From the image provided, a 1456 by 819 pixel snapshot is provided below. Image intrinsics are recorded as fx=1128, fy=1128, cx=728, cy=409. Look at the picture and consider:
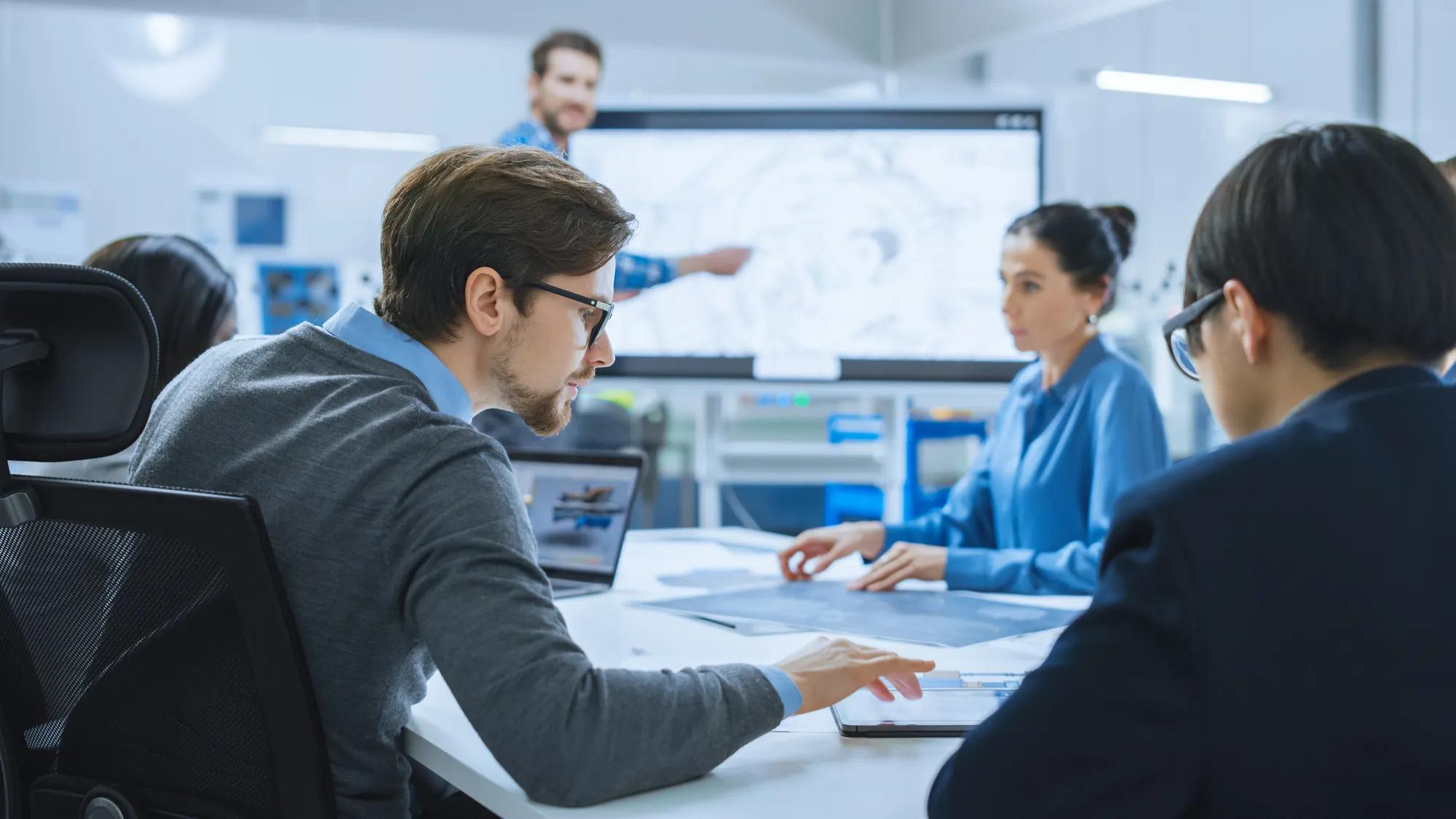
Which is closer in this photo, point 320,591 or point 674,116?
point 320,591

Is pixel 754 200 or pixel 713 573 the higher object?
pixel 754 200

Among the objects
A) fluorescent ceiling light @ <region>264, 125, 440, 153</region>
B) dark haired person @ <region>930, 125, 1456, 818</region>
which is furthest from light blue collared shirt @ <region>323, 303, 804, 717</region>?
fluorescent ceiling light @ <region>264, 125, 440, 153</region>

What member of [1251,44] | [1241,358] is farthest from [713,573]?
Result: [1251,44]

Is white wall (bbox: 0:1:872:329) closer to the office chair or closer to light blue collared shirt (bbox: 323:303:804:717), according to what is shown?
light blue collared shirt (bbox: 323:303:804:717)

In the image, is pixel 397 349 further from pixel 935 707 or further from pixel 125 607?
pixel 935 707

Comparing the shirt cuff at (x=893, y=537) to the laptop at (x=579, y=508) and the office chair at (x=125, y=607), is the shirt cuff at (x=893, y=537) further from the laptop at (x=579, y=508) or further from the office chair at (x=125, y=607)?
the office chair at (x=125, y=607)

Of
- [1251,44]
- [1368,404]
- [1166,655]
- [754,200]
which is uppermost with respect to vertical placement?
[1251,44]

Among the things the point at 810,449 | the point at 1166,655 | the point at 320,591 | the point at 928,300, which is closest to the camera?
the point at 1166,655

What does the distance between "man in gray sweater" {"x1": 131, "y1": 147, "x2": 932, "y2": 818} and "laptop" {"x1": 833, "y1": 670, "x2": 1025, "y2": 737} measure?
27 millimetres

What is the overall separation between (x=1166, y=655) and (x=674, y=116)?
2705 mm

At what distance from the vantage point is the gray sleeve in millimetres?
881

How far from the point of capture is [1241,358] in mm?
838

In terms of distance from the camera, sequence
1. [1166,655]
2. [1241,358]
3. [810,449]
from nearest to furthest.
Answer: [1166,655] < [1241,358] < [810,449]

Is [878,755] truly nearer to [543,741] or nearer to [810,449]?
[543,741]
